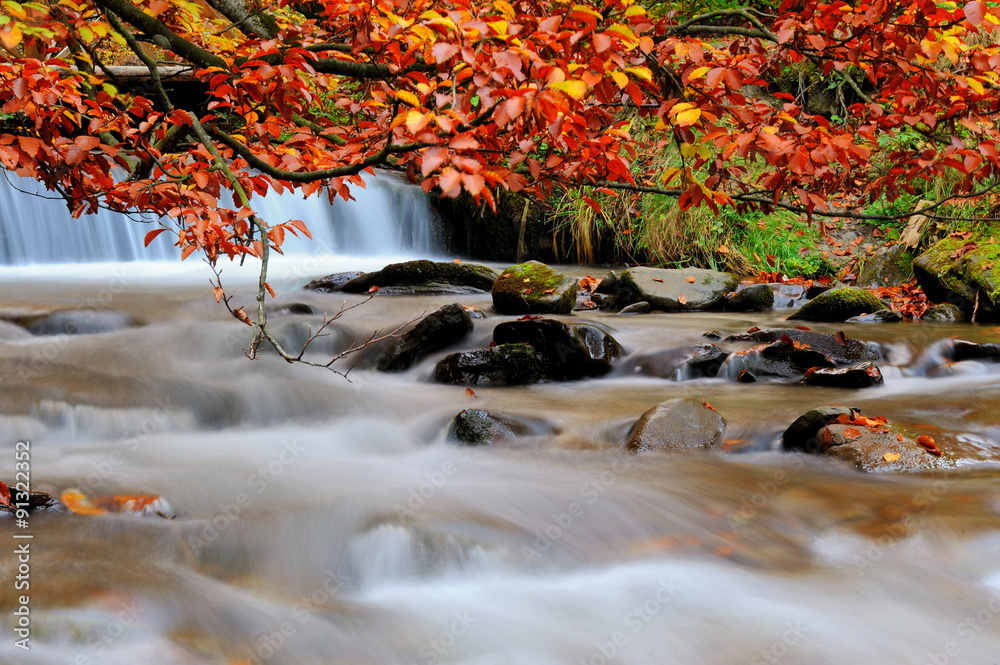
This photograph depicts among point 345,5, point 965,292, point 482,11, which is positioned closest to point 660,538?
point 482,11

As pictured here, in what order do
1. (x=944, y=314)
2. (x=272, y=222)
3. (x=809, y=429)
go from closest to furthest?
(x=809, y=429) < (x=944, y=314) < (x=272, y=222)

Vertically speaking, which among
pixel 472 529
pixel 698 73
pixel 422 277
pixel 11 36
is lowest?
pixel 472 529

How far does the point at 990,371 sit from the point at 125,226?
984cm

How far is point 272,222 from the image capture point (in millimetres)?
10727

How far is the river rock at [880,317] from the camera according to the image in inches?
257

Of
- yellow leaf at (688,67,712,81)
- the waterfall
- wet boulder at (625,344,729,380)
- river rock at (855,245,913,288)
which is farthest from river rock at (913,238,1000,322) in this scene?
the waterfall

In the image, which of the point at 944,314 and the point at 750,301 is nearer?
the point at 944,314

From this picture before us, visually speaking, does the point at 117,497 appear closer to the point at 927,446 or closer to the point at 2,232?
the point at 927,446

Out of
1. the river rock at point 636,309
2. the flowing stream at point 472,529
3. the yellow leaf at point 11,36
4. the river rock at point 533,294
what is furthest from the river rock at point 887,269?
the yellow leaf at point 11,36

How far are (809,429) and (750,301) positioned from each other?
14.2ft

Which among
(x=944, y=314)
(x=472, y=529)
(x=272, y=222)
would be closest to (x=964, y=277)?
(x=944, y=314)

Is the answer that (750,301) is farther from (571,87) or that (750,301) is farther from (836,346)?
(571,87)

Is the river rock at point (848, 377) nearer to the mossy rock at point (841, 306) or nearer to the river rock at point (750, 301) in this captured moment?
the mossy rock at point (841, 306)

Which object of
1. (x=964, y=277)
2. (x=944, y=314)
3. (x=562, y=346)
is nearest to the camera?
(x=562, y=346)
